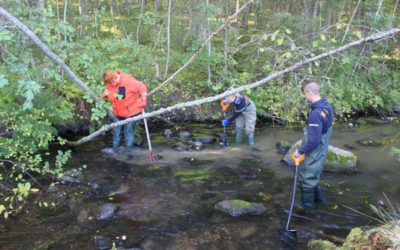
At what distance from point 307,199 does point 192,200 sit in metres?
2.20

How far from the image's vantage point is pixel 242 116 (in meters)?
12.1

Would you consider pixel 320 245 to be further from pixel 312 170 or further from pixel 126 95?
pixel 126 95

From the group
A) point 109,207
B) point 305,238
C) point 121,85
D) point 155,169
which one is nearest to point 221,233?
point 305,238

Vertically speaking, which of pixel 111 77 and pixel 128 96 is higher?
pixel 111 77

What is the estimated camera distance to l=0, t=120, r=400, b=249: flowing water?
6.58 metres

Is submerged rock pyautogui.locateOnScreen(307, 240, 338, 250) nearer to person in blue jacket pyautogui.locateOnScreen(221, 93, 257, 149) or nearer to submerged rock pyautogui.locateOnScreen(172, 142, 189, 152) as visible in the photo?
submerged rock pyautogui.locateOnScreen(172, 142, 189, 152)

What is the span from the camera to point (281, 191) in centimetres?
864

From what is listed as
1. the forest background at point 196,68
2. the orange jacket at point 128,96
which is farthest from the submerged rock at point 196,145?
the orange jacket at point 128,96

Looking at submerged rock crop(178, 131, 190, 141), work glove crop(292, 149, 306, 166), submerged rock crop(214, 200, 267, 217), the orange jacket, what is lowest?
submerged rock crop(178, 131, 190, 141)

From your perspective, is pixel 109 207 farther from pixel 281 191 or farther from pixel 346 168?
pixel 346 168

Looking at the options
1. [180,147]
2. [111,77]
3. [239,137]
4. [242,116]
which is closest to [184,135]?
[180,147]

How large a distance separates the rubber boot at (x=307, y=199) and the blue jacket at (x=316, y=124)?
41.0 inches

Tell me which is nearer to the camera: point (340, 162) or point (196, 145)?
point (340, 162)

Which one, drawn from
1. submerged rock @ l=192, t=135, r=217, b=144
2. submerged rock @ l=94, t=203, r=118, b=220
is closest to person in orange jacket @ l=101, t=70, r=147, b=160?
submerged rock @ l=192, t=135, r=217, b=144
